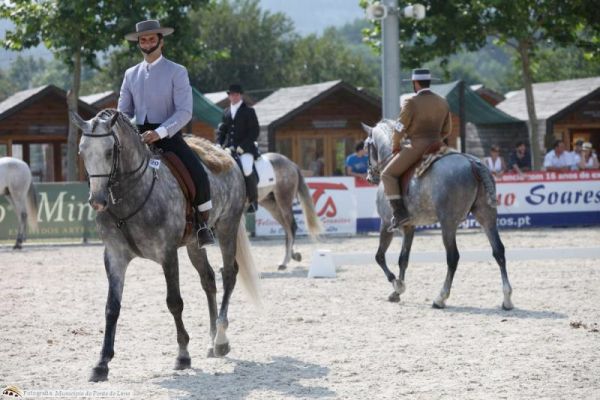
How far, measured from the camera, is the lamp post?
69.4 feet

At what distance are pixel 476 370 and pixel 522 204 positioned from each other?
17.9 m

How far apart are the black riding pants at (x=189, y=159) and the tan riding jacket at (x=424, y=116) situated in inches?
154

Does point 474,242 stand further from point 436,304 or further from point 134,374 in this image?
point 134,374

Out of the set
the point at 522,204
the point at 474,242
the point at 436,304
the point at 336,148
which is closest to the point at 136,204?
the point at 436,304

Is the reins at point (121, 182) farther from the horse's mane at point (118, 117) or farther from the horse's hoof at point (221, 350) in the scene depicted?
the horse's hoof at point (221, 350)

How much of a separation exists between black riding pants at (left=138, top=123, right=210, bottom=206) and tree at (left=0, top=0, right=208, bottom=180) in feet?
62.3

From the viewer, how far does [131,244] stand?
8.66 metres

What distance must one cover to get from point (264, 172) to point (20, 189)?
A: 7.36m

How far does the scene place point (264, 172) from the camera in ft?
56.3

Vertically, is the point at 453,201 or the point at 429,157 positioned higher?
the point at 429,157

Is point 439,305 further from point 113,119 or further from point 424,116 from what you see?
point 113,119

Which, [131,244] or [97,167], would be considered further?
[131,244]

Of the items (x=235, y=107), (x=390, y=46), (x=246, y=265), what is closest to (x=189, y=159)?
(x=246, y=265)

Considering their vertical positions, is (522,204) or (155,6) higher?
(155,6)
